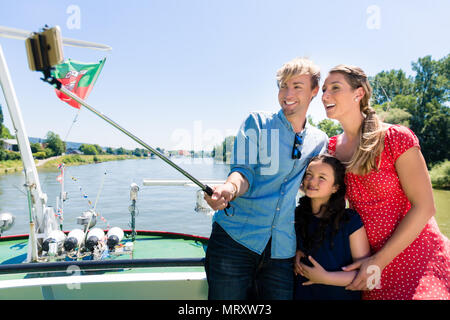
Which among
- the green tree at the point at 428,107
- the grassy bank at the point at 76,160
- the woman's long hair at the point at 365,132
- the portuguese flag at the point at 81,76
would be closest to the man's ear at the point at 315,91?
the woman's long hair at the point at 365,132

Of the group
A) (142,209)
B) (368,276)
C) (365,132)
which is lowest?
(142,209)

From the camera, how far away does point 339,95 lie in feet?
5.67

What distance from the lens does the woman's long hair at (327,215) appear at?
1691 mm

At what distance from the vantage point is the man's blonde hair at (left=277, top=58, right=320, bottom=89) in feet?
5.28

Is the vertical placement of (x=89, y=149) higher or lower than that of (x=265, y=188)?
lower

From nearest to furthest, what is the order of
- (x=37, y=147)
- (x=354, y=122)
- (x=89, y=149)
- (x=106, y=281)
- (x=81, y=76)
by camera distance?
1. (x=354, y=122)
2. (x=106, y=281)
3. (x=81, y=76)
4. (x=37, y=147)
5. (x=89, y=149)

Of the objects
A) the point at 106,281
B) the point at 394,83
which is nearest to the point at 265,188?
the point at 106,281

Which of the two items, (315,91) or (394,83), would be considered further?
(394,83)

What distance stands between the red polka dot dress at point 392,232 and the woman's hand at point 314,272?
0.88ft

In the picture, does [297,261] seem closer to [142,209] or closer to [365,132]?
[365,132]

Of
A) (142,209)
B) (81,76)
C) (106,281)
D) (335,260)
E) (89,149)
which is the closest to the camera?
(335,260)

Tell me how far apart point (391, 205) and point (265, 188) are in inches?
26.2
